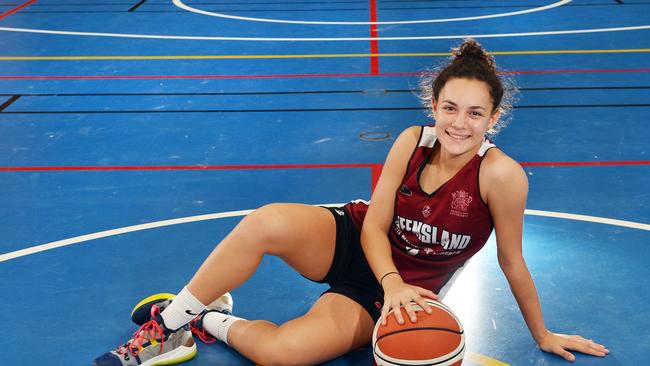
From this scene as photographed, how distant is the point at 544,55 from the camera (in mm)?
6891

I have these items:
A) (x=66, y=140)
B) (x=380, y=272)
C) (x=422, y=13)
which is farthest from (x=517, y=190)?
(x=422, y=13)

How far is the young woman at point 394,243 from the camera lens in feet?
8.74

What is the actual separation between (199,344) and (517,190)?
4.43 ft

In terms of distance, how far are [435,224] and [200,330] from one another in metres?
1.04

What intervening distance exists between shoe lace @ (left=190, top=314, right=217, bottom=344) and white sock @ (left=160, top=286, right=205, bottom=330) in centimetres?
25

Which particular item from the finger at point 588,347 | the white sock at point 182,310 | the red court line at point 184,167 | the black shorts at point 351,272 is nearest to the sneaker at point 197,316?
the white sock at point 182,310

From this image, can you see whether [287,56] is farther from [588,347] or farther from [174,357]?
[588,347]

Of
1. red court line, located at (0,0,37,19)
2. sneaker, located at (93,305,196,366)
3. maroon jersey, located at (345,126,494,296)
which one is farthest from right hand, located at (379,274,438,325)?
red court line, located at (0,0,37,19)

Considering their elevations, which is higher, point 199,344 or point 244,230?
point 244,230

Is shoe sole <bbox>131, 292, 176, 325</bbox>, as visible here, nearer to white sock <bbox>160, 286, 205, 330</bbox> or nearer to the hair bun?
white sock <bbox>160, 286, 205, 330</bbox>

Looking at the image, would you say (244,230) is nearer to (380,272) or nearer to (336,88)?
(380,272)

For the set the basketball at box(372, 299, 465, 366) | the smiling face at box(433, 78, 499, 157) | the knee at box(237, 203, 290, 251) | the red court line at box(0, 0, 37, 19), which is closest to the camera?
the basketball at box(372, 299, 465, 366)

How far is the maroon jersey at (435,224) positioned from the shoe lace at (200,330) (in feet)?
2.65

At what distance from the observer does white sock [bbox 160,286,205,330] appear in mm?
2811
